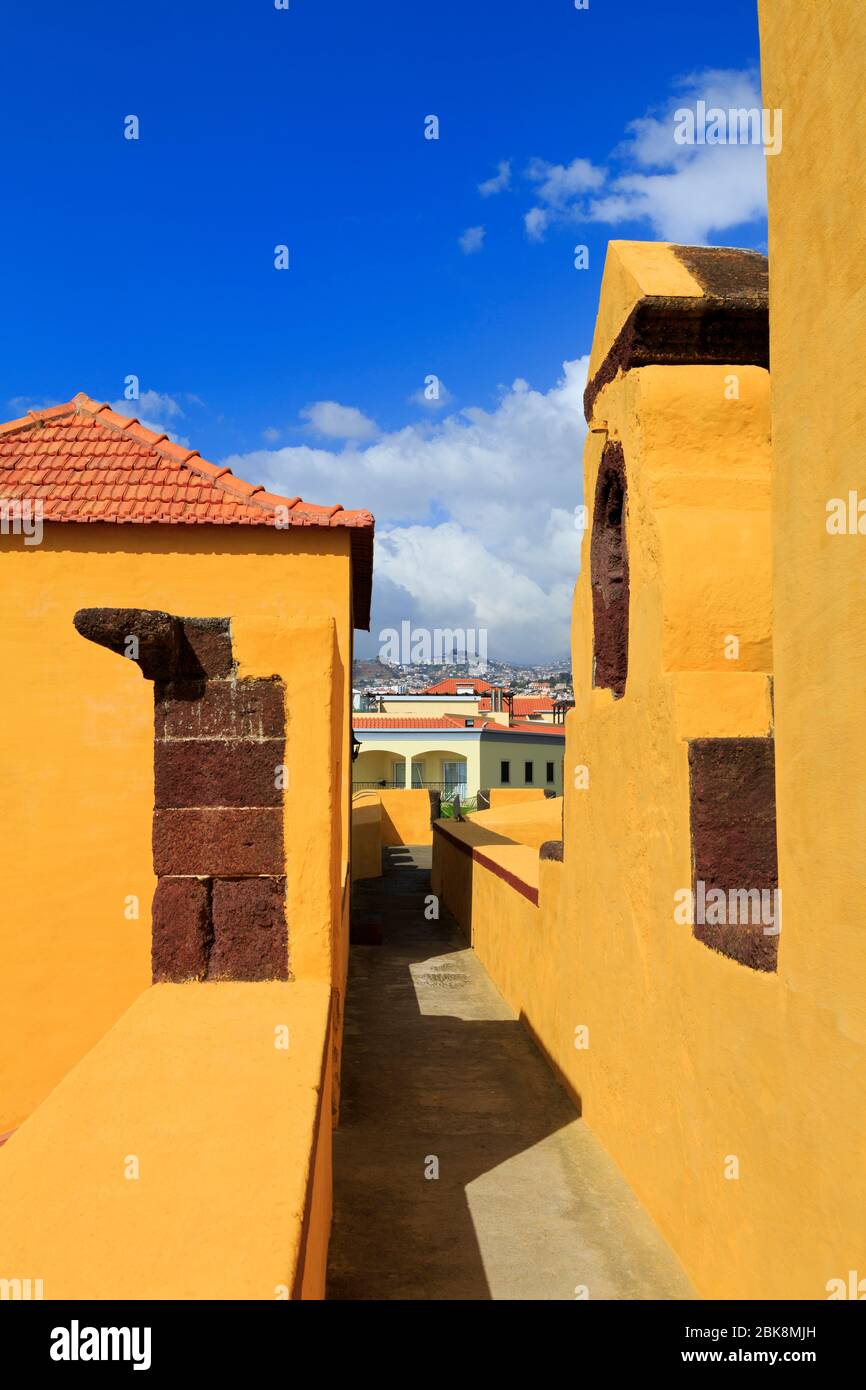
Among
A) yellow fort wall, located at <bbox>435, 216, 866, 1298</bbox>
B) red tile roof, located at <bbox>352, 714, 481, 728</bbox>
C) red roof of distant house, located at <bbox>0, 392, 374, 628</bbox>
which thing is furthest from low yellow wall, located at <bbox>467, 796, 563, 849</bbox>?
red tile roof, located at <bbox>352, 714, 481, 728</bbox>

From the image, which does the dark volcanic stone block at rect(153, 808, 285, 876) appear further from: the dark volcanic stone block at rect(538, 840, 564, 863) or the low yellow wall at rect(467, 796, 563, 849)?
the low yellow wall at rect(467, 796, 563, 849)

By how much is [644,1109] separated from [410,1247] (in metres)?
Result: 1.30

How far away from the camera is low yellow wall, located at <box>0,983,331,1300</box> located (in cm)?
211

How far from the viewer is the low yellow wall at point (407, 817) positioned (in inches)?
982

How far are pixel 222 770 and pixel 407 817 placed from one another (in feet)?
69.2

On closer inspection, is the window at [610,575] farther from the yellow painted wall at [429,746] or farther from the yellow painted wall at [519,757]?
the yellow painted wall at [519,757]

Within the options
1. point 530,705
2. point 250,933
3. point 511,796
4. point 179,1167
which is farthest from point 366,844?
point 530,705

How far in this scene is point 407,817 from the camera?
25.1m

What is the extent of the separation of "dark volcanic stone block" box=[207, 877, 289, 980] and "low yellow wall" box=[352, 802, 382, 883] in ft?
47.5

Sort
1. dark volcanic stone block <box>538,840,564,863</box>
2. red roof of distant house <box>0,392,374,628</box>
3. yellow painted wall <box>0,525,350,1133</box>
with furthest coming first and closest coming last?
red roof of distant house <box>0,392,374,628</box>
yellow painted wall <box>0,525,350,1133</box>
dark volcanic stone block <box>538,840,564,863</box>

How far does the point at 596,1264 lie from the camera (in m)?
4.30

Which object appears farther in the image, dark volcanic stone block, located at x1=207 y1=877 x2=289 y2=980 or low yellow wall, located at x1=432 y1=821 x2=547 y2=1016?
low yellow wall, located at x1=432 y1=821 x2=547 y2=1016
